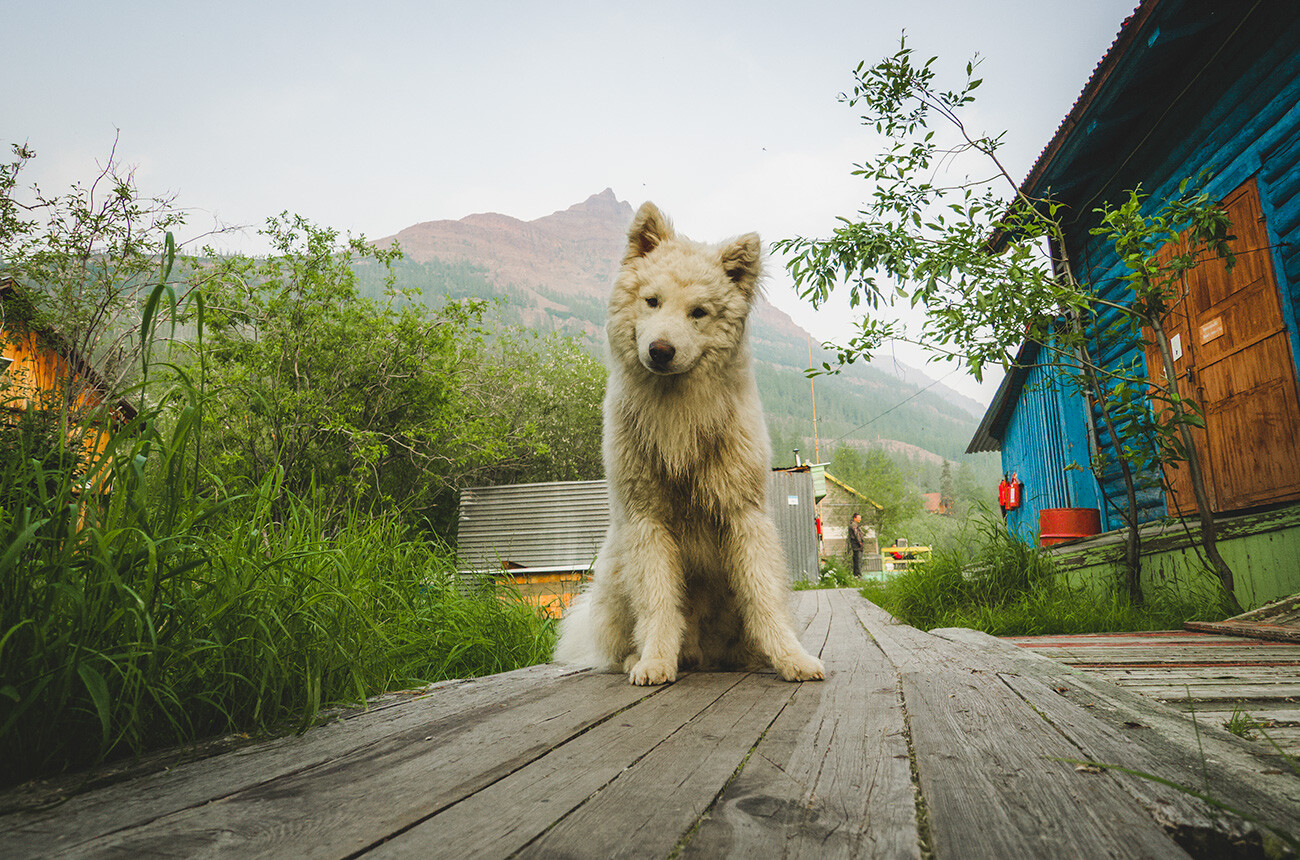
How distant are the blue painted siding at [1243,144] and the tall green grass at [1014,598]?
2.42 ft

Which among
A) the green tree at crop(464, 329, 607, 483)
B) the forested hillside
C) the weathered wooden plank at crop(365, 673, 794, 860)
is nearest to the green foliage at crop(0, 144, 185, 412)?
the weathered wooden plank at crop(365, 673, 794, 860)

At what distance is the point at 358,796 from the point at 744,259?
7.94 ft

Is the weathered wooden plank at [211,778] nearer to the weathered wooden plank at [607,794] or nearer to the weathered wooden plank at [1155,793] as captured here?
the weathered wooden plank at [607,794]

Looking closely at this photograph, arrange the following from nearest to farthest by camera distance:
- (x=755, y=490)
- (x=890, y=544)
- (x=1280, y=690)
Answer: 1. (x=1280, y=690)
2. (x=755, y=490)
3. (x=890, y=544)

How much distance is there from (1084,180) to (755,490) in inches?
301

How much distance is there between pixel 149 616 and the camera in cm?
138

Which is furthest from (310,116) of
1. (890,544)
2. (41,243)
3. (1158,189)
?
(1158,189)

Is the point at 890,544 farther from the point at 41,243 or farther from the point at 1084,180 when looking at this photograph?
the point at 41,243

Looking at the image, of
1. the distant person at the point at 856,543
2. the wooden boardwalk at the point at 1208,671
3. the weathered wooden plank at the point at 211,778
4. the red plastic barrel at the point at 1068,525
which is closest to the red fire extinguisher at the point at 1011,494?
the distant person at the point at 856,543

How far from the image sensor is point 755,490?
109 inches

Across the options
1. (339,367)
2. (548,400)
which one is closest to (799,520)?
(548,400)

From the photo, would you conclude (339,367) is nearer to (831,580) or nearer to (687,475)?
(831,580)

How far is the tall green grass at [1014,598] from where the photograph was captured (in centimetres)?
431

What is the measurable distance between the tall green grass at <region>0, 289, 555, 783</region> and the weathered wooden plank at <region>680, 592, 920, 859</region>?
1142 mm
